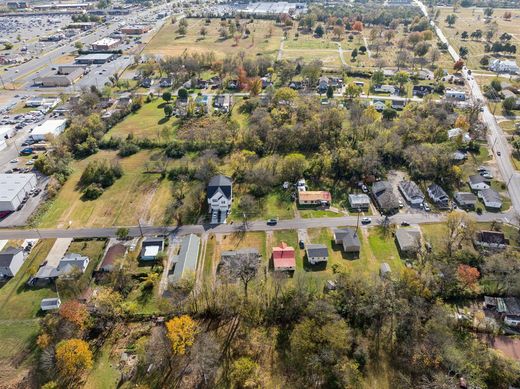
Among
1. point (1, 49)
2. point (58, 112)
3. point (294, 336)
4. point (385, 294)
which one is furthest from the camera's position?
point (1, 49)

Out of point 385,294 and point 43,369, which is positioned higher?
point 385,294

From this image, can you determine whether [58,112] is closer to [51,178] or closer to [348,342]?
[51,178]

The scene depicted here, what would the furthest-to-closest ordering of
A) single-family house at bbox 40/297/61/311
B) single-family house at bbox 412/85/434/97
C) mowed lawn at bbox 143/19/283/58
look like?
mowed lawn at bbox 143/19/283/58
single-family house at bbox 412/85/434/97
single-family house at bbox 40/297/61/311

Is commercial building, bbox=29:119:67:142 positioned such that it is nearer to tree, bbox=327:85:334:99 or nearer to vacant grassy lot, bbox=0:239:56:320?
vacant grassy lot, bbox=0:239:56:320

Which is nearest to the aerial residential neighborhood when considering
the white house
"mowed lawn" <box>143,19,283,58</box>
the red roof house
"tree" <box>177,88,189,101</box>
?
the red roof house

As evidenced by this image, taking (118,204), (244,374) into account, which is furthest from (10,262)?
(244,374)

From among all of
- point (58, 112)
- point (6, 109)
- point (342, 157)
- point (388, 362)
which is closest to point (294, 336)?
point (388, 362)

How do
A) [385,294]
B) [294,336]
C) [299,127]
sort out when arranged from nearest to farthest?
[294,336], [385,294], [299,127]
